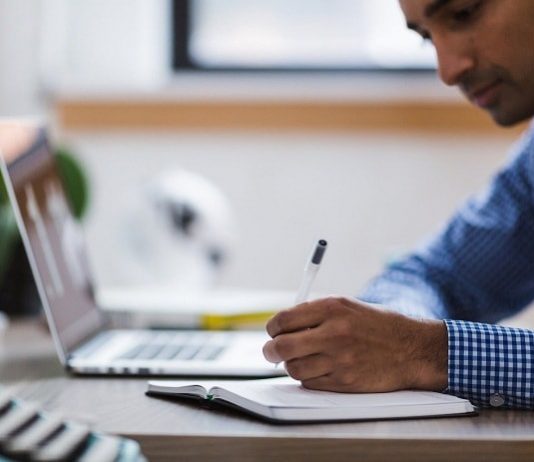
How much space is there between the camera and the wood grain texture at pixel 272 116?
8.77ft

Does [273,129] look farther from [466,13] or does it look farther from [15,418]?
[15,418]

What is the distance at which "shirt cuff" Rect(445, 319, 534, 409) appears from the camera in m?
0.98

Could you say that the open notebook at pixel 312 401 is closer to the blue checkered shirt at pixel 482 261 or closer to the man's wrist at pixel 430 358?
the man's wrist at pixel 430 358

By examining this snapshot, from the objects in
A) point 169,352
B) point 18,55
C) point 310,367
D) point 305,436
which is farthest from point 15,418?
point 18,55

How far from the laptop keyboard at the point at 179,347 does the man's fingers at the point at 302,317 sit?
25 cm

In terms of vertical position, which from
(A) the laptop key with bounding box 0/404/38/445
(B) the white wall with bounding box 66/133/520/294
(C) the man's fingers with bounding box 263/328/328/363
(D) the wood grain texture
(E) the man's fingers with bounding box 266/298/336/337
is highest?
(A) the laptop key with bounding box 0/404/38/445

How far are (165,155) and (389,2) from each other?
0.72m

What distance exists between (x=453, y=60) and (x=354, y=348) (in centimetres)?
59

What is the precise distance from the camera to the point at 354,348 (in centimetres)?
96

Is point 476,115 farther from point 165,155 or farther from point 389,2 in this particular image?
point 165,155

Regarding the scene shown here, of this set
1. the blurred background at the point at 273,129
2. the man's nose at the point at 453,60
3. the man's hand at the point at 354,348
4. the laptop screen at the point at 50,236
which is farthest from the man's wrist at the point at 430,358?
the blurred background at the point at 273,129

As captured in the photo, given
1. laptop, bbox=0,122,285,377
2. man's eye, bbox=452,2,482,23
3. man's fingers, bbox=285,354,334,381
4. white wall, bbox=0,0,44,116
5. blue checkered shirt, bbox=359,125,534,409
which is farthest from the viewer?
white wall, bbox=0,0,44,116

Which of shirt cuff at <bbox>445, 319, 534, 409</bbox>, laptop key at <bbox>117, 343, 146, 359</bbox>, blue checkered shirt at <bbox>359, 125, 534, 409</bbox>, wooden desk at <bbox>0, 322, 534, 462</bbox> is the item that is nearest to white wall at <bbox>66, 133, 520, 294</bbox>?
blue checkered shirt at <bbox>359, 125, 534, 409</bbox>

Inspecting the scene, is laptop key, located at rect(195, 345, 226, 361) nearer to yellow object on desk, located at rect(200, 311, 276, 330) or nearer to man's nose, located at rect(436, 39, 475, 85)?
yellow object on desk, located at rect(200, 311, 276, 330)
